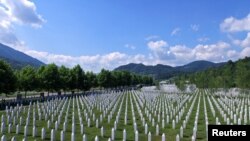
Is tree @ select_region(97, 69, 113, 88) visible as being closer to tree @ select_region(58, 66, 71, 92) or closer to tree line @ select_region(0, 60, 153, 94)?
tree line @ select_region(0, 60, 153, 94)

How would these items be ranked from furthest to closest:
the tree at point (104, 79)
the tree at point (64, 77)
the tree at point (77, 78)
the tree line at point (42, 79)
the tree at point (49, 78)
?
the tree at point (104, 79) < the tree at point (77, 78) < the tree at point (64, 77) < the tree at point (49, 78) < the tree line at point (42, 79)

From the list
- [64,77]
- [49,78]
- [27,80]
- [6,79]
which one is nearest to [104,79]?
[64,77]

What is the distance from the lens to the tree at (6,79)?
43.5 m

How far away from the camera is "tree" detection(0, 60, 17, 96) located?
43.5 meters

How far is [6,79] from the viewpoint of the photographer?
44.2 metres

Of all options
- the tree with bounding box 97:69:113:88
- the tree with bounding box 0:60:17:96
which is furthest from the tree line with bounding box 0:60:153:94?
the tree with bounding box 97:69:113:88

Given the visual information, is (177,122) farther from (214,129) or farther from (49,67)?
(49,67)

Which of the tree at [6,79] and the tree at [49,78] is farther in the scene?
the tree at [49,78]

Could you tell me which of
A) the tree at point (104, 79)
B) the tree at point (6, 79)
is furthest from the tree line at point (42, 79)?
the tree at point (104, 79)

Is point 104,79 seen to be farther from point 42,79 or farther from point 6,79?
point 6,79

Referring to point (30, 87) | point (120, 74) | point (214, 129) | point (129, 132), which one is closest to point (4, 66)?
point (30, 87)

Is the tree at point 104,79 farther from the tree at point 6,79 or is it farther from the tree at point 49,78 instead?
the tree at point 6,79

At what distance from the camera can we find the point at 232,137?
7.46m

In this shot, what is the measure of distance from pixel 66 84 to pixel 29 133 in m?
49.3
